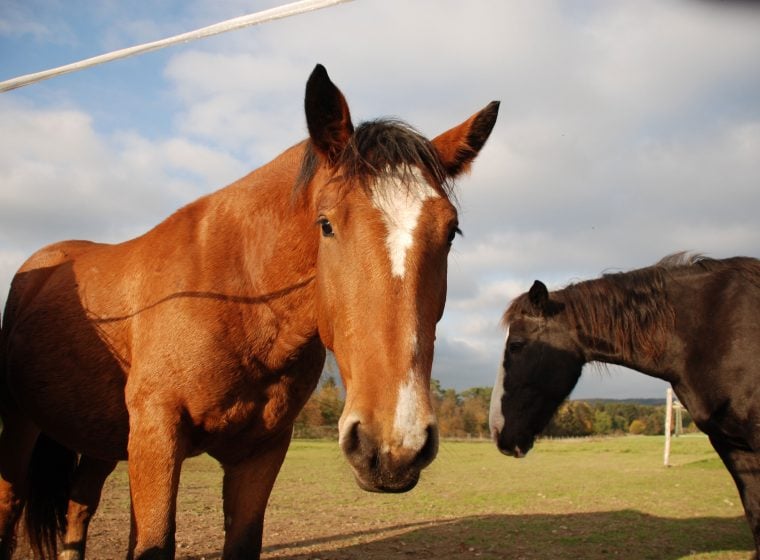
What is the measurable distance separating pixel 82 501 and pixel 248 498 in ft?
8.89

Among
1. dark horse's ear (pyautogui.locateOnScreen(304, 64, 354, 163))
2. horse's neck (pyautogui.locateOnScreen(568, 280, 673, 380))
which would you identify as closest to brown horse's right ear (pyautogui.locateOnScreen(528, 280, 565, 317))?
horse's neck (pyautogui.locateOnScreen(568, 280, 673, 380))

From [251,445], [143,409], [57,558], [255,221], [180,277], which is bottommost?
[57,558]

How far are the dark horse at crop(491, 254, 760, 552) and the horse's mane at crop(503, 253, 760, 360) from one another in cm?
1

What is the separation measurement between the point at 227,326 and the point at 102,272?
1449 mm

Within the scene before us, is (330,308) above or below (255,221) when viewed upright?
below

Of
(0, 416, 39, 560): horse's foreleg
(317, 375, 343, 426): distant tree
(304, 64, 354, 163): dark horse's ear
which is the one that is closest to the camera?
(304, 64, 354, 163): dark horse's ear

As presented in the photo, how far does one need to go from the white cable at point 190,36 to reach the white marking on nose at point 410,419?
155 cm

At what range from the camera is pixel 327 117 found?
300cm

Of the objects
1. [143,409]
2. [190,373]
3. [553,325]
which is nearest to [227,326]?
[190,373]

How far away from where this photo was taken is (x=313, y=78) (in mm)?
2793

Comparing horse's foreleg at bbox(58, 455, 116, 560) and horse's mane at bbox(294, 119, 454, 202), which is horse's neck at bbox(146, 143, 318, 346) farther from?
horse's foreleg at bbox(58, 455, 116, 560)

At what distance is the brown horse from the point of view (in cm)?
235

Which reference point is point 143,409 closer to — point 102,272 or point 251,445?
point 251,445

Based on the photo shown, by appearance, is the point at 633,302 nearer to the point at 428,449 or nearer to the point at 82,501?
the point at 428,449
